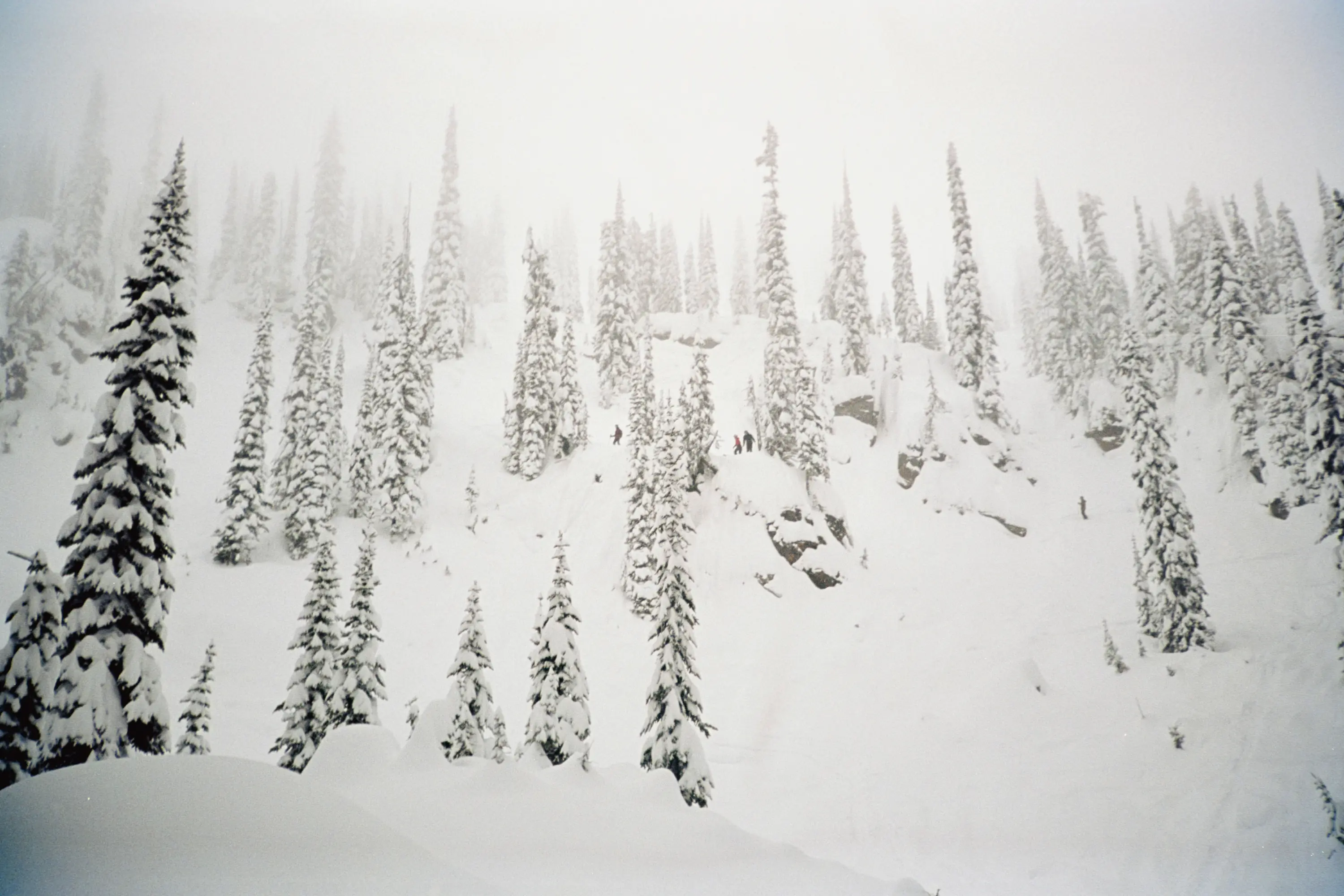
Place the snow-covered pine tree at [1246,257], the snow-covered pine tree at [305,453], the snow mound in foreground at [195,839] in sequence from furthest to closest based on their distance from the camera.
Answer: the snow-covered pine tree at [1246,257] < the snow-covered pine tree at [305,453] < the snow mound in foreground at [195,839]

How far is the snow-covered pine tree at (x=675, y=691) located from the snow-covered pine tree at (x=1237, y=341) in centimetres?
3614

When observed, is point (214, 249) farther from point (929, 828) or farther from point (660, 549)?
point (929, 828)

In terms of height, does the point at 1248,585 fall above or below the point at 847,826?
above

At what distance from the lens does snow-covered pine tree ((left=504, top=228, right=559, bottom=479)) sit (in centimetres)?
3750

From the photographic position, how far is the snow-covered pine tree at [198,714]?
12.6m

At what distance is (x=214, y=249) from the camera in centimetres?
5559

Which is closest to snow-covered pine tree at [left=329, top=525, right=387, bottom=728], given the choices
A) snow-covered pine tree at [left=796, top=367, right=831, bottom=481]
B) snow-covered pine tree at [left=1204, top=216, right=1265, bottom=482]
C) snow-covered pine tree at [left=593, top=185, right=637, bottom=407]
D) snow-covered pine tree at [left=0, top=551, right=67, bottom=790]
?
snow-covered pine tree at [left=0, top=551, right=67, bottom=790]

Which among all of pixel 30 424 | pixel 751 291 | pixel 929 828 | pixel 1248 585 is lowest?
pixel 929 828

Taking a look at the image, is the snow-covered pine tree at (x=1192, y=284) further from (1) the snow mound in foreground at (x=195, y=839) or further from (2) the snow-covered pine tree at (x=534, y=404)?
(1) the snow mound in foreground at (x=195, y=839)

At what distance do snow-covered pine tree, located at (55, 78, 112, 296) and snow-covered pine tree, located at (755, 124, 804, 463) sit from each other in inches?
1273

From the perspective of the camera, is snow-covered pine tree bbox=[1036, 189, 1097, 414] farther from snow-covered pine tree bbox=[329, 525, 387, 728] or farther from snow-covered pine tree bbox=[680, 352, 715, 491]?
snow-covered pine tree bbox=[329, 525, 387, 728]

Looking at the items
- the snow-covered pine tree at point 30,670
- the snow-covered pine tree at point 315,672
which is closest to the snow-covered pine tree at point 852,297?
the snow-covered pine tree at point 315,672

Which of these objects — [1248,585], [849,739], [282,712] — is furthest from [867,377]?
[282,712]

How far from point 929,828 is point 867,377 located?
3499 centimetres
